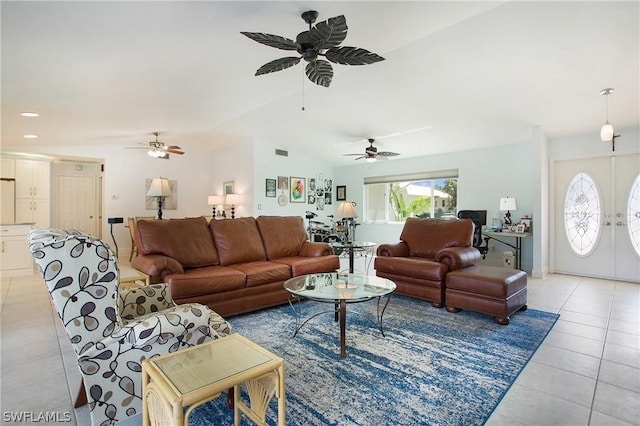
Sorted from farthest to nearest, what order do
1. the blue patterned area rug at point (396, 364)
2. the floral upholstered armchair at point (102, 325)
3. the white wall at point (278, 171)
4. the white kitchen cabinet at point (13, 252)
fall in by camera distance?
the white wall at point (278, 171) → the white kitchen cabinet at point (13, 252) → the blue patterned area rug at point (396, 364) → the floral upholstered armchair at point (102, 325)

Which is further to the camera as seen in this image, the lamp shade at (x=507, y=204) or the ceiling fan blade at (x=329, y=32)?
the lamp shade at (x=507, y=204)

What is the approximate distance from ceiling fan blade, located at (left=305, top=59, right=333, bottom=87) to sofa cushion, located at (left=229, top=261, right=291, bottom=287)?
6.58 ft

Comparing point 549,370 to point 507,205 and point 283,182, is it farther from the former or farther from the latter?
point 283,182

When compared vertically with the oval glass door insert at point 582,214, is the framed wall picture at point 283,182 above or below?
above

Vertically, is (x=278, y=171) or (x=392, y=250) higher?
(x=278, y=171)

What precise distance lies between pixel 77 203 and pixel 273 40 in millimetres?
8246

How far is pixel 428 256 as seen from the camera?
421 cm

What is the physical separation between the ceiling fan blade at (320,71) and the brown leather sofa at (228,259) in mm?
2021

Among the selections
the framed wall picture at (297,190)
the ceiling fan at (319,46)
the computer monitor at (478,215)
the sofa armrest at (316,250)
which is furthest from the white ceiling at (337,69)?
the framed wall picture at (297,190)

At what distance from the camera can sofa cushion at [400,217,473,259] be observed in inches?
160

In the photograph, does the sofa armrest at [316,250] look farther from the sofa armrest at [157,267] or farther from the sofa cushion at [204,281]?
the sofa armrest at [157,267]

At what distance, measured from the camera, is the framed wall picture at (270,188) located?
24.7 ft

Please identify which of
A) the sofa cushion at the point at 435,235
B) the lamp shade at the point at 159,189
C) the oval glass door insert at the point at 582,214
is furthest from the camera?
the lamp shade at the point at 159,189

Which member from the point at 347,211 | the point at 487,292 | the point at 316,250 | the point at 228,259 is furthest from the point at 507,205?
the point at 228,259
